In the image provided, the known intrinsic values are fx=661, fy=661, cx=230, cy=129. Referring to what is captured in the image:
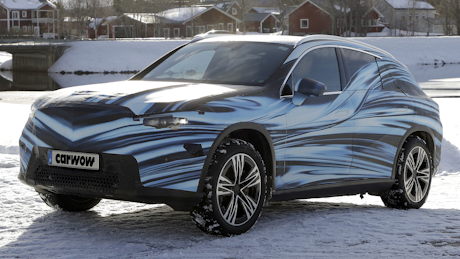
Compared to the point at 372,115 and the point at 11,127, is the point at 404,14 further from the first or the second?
the point at 372,115

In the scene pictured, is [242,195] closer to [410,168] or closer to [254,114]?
[254,114]

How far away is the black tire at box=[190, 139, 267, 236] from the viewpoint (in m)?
4.87

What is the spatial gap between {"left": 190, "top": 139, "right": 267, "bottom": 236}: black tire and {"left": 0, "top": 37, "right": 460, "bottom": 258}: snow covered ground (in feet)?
0.40

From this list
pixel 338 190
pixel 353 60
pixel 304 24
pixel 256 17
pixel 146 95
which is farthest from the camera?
pixel 256 17

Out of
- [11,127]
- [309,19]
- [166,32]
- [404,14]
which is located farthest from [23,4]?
[11,127]

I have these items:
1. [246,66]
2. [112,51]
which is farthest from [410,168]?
[112,51]

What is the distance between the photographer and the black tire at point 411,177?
6840 millimetres

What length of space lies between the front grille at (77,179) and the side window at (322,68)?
77.6 inches

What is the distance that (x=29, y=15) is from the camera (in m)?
107

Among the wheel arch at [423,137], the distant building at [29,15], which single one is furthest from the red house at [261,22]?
the wheel arch at [423,137]

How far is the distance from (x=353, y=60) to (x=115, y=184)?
291 cm

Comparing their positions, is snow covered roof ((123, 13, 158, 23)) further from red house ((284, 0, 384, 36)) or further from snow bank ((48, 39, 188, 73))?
snow bank ((48, 39, 188, 73))

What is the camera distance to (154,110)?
4648mm

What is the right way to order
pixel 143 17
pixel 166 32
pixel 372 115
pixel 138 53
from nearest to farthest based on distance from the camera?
pixel 372 115
pixel 138 53
pixel 166 32
pixel 143 17
